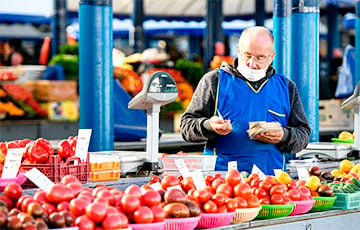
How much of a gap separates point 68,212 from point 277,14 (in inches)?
179

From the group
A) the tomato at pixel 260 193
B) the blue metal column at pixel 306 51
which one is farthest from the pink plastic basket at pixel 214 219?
the blue metal column at pixel 306 51

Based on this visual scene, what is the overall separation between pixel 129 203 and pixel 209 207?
431 mm

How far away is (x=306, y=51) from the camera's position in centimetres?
670

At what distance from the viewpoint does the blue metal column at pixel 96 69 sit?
6.21m

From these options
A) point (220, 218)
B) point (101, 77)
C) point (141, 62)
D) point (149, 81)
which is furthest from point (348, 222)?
point (141, 62)

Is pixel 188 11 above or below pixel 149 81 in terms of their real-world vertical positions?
above

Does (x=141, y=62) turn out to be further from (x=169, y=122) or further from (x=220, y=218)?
(x=220, y=218)

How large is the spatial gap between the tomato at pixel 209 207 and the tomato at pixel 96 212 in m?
0.59

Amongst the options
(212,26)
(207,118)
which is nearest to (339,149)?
(207,118)

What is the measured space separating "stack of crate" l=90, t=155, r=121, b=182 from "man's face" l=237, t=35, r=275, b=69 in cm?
98

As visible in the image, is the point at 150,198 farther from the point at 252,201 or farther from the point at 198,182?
the point at 252,201

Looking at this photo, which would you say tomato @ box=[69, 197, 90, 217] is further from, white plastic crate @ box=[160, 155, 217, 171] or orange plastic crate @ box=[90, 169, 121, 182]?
white plastic crate @ box=[160, 155, 217, 171]

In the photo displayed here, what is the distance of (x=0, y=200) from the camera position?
301 centimetres

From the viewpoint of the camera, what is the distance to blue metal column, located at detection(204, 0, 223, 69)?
17.0 metres
